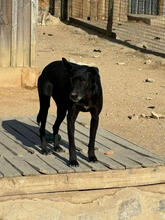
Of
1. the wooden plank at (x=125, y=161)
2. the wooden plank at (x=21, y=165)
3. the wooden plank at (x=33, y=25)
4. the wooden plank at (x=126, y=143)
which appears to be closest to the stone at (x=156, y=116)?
the wooden plank at (x=126, y=143)

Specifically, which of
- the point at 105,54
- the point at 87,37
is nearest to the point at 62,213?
the point at 105,54

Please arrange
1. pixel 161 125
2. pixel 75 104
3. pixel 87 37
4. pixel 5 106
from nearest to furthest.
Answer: pixel 75 104 → pixel 161 125 → pixel 5 106 → pixel 87 37

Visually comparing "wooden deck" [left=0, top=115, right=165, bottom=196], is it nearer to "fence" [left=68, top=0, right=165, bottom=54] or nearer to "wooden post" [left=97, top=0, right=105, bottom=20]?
"fence" [left=68, top=0, right=165, bottom=54]

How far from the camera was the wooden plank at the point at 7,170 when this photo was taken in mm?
6129

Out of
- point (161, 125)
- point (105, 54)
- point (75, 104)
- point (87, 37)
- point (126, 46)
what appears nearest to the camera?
point (75, 104)

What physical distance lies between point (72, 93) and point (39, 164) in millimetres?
911

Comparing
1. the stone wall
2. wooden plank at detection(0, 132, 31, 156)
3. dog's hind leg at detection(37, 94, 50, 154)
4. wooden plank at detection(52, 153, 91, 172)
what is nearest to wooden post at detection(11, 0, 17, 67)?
wooden plank at detection(0, 132, 31, 156)

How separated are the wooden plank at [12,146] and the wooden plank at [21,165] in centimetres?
20

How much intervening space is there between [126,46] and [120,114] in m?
6.53

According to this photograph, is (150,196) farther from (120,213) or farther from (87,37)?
(87,37)

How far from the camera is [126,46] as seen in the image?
1642 cm

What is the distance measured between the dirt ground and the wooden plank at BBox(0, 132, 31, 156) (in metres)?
1.76

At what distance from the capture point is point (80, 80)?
6.06 metres

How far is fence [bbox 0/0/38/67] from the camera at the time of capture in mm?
11203
